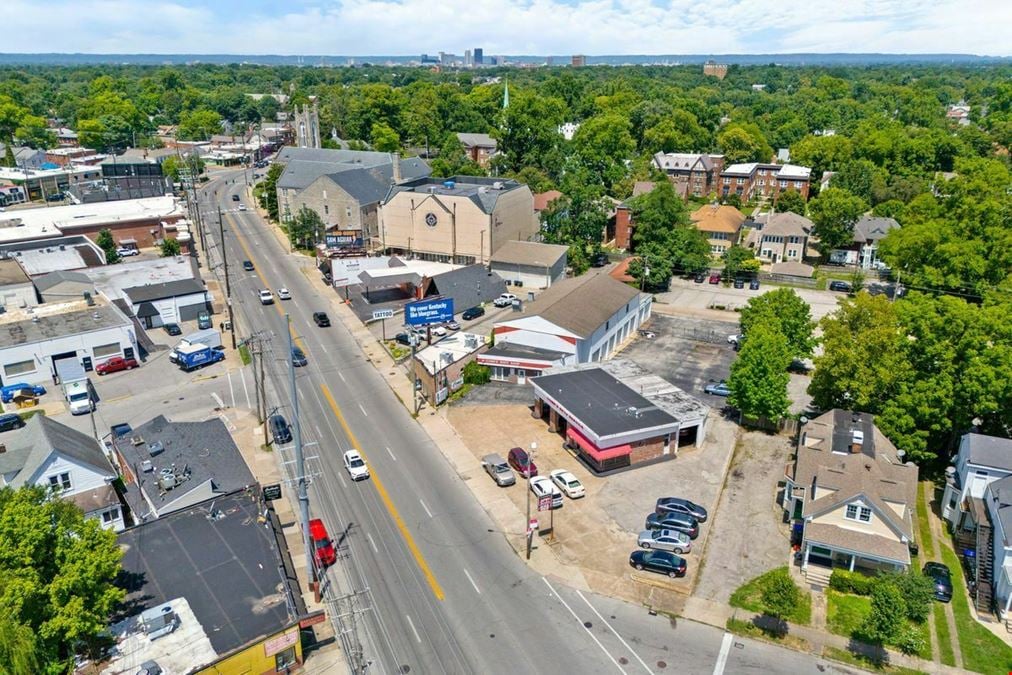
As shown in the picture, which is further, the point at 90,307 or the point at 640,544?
the point at 90,307

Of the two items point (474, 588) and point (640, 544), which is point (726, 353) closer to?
point (640, 544)

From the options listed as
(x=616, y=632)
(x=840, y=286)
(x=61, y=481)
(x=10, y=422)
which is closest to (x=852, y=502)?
(x=616, y=632)

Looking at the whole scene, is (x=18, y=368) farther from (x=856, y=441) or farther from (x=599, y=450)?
(x=856, y=441)

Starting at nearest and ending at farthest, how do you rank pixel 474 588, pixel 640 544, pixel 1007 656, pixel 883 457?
pixel 1007 656 < pixel 474 588 < pixel 640 544 < pixel 883 457

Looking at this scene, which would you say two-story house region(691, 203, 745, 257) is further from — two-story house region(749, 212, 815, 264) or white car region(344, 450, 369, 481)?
white car region(344, 450, 369, 481)

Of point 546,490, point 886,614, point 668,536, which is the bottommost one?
point 668,536

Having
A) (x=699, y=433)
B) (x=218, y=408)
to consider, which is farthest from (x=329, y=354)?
(x=699, y=433)
